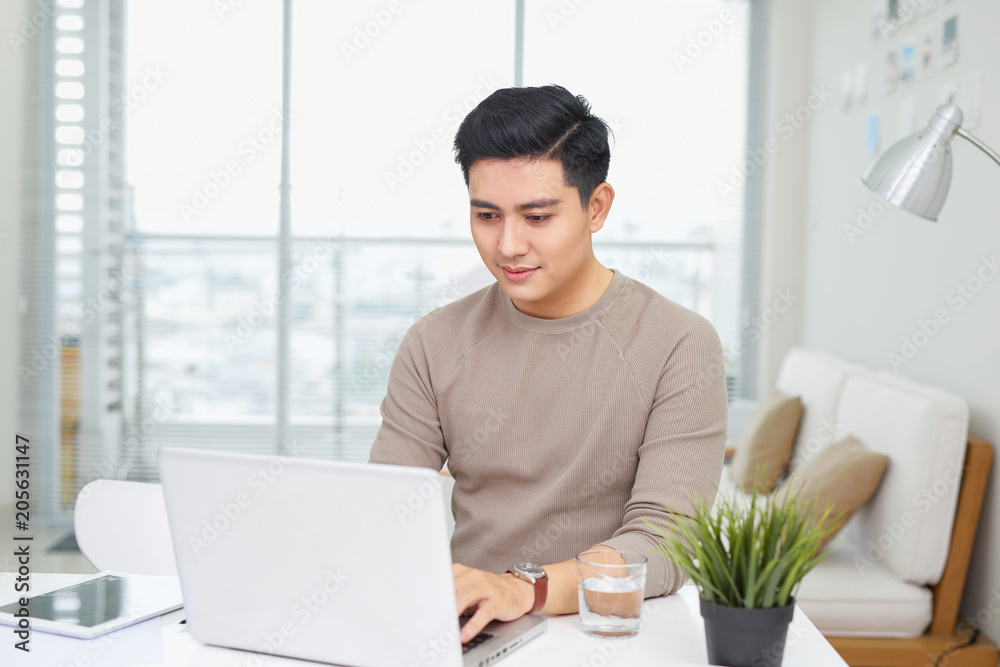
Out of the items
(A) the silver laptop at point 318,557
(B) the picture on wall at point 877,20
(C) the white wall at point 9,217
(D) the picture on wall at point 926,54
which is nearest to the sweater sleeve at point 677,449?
(A) the silver laptop at point 318,557

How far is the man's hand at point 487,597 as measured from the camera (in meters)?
0.98

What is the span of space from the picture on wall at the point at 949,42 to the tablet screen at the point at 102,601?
2416 millimetres

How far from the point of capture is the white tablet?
1021 mm

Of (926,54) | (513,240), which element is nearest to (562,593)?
(513,240)

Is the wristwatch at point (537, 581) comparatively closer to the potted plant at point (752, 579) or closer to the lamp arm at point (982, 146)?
the potted plant at point (752, 579)

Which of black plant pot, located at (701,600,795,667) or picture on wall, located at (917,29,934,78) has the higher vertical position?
A: picture on wall, located at (917,29,934,78)

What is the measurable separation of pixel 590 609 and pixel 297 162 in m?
3.38

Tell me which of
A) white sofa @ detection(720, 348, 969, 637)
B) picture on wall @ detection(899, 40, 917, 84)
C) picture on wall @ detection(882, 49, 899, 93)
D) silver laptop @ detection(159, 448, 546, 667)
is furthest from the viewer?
picture on wall @ detection(882, 49, 899, 93)

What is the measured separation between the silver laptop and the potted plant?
237mm

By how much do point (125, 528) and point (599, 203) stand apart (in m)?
0.89

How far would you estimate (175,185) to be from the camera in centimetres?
406

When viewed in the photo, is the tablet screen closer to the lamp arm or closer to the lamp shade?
the lamp shade

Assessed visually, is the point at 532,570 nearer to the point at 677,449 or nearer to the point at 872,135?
the point at 677,449

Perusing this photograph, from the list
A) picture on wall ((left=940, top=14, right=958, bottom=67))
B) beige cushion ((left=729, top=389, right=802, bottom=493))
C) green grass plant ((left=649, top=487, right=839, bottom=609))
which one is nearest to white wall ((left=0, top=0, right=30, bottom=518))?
beige cushion ((left=729, top=389, right=802, bottom=493))
